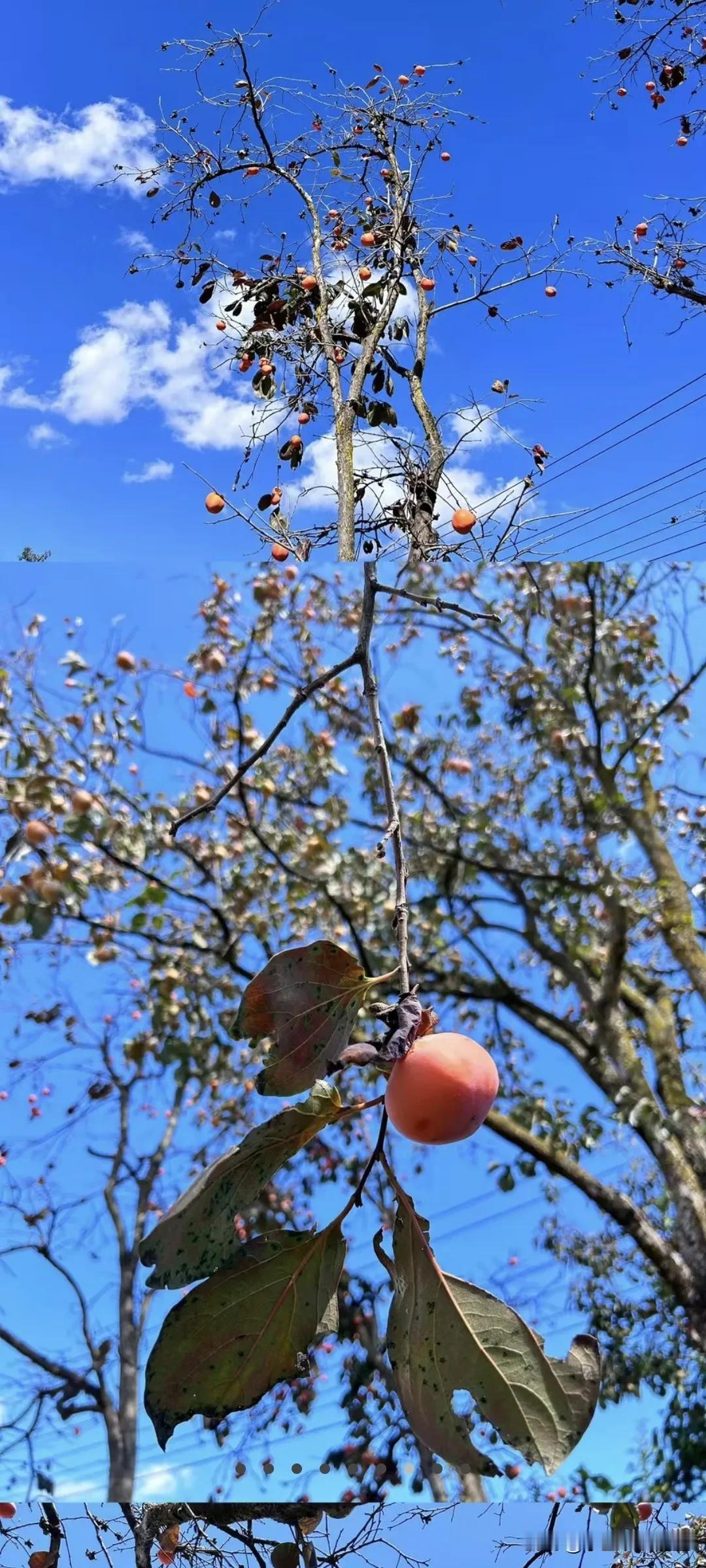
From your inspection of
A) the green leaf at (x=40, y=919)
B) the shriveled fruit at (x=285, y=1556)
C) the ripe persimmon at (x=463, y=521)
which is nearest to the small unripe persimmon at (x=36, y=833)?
the green leaf at (x=40, y=919)

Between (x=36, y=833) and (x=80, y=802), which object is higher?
(x=80, y=802)

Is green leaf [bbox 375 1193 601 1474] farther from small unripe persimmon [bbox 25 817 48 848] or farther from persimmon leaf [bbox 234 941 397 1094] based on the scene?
small unripe persimmon [bbox 25 817 48 848]

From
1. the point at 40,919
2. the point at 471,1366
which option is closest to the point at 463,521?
the point at 40,919

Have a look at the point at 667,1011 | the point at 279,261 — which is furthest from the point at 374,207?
the point at 667,1011

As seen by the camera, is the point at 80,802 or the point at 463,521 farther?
the point at 80,802

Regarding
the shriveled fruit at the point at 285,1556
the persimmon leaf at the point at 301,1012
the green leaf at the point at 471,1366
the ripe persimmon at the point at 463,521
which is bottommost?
the shriveled fruit at the point at 285,1556

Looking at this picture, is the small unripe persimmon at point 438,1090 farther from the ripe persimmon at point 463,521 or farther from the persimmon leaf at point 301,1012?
the ripe persimmon at point 463,521

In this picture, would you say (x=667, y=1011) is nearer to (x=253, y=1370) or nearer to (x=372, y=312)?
(x=372, y=312)

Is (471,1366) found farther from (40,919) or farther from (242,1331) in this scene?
(40,919)
